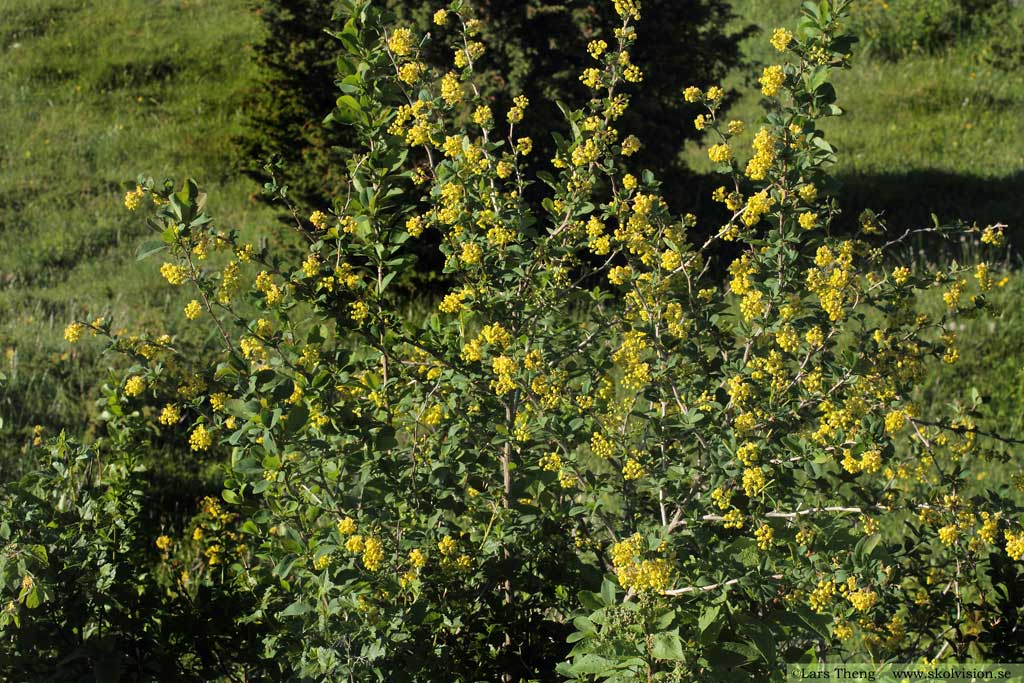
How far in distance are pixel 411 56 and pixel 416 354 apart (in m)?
0.72

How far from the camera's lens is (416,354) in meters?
2.55

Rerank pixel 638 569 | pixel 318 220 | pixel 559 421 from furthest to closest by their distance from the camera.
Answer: pixel 318 220 < pixel 559 421 < pixel 638 569

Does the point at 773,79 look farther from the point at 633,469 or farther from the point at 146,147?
the point at 146,147

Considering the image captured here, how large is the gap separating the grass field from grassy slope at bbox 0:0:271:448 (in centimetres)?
2

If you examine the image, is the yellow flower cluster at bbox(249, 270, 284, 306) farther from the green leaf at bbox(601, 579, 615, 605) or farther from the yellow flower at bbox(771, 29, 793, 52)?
the yellow flower at bbox(771, 29, 793, 52)

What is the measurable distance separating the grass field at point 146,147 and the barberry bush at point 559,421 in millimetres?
2453

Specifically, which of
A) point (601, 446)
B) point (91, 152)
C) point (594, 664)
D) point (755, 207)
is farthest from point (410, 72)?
point (91, 152)

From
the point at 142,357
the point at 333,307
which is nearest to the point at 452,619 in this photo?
the point at 333,307

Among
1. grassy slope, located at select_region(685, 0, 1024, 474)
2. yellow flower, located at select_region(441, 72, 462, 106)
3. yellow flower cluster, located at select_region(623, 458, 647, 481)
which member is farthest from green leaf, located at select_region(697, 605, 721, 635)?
grassy slope, located at select_region(685, 0, 1024, 474)

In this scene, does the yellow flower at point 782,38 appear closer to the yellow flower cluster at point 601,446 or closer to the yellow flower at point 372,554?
the yellow flower cluster at point 601,446

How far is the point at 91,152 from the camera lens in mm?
8789

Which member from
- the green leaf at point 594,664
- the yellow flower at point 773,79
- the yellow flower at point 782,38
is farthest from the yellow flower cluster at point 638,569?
the yellow flower at point 782,38

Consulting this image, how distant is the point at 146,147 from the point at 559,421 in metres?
7.59

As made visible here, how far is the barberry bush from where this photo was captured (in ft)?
6.86
